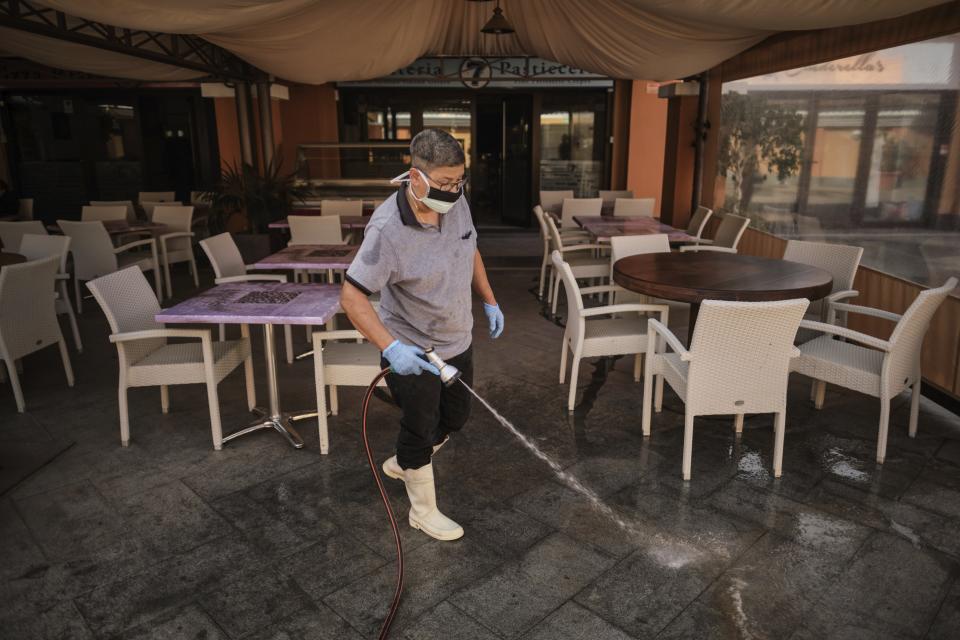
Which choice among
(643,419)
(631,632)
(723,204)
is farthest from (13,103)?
(631,632)

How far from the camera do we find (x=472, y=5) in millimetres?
7242

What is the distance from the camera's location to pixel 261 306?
10.8 feet

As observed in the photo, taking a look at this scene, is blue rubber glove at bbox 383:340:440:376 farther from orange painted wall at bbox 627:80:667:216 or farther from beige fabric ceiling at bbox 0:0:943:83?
orange painted wall at bbox 627:80:667:216

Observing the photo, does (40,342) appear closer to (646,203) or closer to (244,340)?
(244,340)

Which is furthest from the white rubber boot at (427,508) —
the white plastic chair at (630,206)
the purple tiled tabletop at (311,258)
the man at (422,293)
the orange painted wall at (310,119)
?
the orange painted wall at (310,119)

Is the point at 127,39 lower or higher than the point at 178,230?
higher

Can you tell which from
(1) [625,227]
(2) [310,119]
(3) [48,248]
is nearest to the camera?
(3) [48,248]

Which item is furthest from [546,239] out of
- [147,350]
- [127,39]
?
[127,39]

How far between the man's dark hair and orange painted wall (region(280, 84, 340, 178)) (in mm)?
9233

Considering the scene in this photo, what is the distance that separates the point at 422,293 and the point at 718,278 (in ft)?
6.46

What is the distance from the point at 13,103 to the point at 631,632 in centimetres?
1314

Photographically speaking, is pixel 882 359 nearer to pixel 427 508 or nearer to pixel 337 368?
pixel 427 508

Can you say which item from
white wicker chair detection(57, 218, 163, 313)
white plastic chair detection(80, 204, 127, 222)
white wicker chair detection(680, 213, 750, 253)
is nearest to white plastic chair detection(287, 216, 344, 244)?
white wicker chair detection(57, 218, 163, 313)

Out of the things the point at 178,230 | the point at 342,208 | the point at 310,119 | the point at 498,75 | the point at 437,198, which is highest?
the point at 498,75
